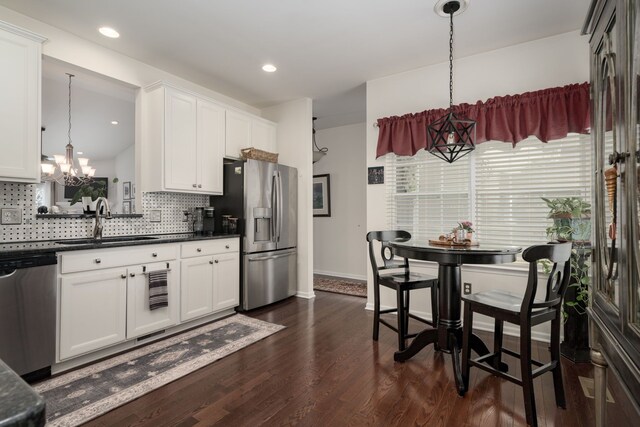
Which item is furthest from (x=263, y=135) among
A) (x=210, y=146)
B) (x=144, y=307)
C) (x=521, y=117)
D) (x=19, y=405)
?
(x=19, y=405)

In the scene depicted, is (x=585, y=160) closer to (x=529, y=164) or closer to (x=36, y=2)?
(x=529, y=164)

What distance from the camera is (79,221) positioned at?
9.97 ft

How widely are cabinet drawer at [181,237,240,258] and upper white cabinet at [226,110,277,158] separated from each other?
1123mm

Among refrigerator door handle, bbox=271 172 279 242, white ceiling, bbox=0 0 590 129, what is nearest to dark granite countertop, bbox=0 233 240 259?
refrigerator door handle, bbox=271 172 279 242

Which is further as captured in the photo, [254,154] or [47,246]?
[254,154]

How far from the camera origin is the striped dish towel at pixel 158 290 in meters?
2.92

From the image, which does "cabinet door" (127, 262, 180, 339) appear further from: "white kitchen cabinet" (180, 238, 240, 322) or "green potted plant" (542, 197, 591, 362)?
"green potted plant" (542, 197, 591, 362)

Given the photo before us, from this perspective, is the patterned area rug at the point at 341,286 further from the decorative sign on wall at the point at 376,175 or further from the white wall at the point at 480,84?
the decorative sign on wall at the point at 376,175

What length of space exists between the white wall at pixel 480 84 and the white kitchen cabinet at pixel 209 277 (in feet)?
5.32

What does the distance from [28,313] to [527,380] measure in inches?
124

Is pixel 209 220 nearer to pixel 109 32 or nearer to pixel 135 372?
pixel 135 372

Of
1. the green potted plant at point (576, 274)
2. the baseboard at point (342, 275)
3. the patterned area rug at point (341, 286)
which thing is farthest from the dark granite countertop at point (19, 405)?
the baseboard at point (342, 275)

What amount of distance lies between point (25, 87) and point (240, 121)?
2.16m

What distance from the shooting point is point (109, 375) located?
7.77ft
